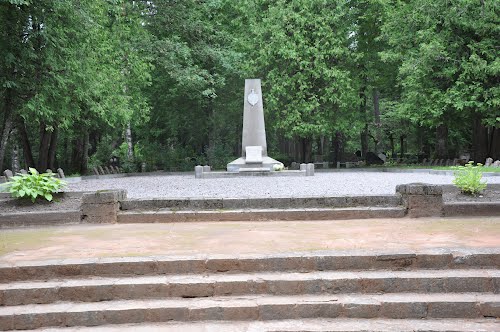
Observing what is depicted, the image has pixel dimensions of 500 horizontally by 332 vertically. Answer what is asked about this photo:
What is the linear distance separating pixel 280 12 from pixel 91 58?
13282 mm

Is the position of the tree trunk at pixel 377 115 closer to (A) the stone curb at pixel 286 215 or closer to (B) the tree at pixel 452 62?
(B) the tree at pixel 452 62

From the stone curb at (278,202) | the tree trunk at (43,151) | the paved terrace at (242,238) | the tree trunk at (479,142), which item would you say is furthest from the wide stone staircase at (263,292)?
the tree trunk at (479,142)

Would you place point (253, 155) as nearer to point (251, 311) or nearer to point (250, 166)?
point (250, 166)

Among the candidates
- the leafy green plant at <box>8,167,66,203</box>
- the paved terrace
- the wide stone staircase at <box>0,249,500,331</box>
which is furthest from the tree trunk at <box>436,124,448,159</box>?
the wide stone staircase at <box>0,249,500,331</box>

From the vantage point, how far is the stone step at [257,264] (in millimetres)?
5453

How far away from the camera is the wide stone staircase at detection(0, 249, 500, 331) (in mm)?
4754

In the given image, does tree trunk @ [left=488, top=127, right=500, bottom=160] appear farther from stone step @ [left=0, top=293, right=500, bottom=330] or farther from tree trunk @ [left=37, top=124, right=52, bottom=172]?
stone step @ [left=0, top=293, right=500, bottom=330]

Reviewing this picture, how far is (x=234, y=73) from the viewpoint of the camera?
31359 millimetres

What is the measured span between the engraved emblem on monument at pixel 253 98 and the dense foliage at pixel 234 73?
156 inches

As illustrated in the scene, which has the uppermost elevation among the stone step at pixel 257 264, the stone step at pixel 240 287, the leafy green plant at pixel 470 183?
the leafy green plant at pixel 470 183

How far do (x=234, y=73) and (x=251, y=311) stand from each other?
27.5 metres

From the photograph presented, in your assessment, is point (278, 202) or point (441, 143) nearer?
point (278, 202)

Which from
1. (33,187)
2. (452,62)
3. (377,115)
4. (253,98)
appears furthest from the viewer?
(377,115)

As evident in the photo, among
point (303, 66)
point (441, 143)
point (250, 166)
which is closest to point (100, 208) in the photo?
point (250, 166)
